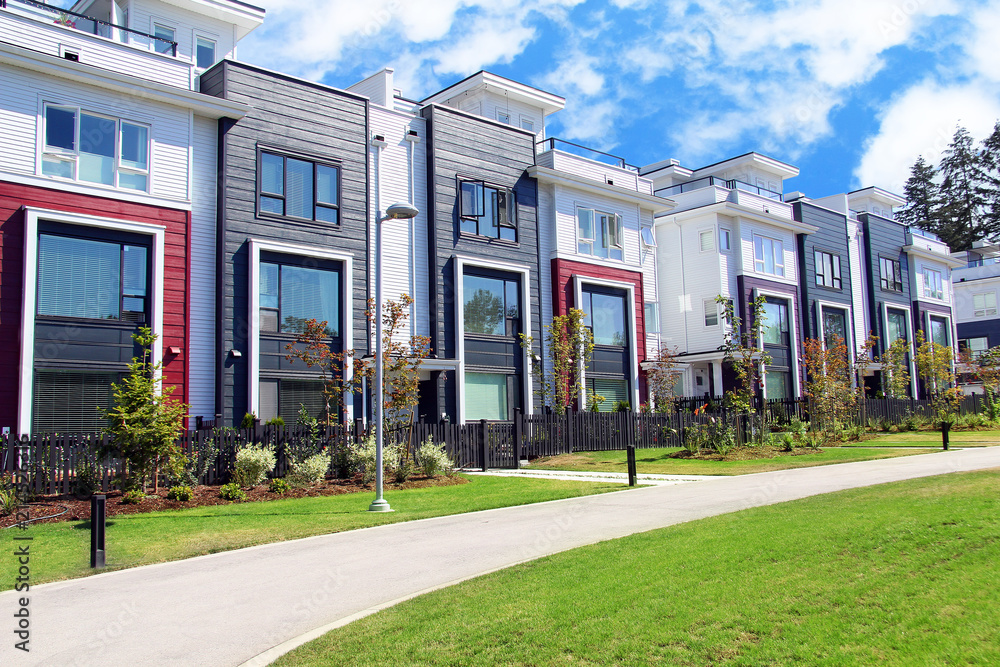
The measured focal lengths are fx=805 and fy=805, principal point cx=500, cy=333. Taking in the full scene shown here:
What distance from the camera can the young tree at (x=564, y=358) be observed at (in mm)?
29172

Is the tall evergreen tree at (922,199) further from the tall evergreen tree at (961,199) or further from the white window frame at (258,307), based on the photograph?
the white window frame at (258,307)

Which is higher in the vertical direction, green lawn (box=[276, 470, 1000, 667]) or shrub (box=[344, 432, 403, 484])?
shrub (box=[344, 432, 403, 484])

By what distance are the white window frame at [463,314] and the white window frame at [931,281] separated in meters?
35.5

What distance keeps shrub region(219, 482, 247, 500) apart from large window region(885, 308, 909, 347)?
4283cm

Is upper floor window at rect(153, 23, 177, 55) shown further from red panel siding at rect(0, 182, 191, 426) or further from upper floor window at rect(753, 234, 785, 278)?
upper floor window at rect(753, 234, 785, 278)

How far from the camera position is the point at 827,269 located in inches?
1774

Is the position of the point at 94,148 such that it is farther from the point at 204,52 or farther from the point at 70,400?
the point at 204,52

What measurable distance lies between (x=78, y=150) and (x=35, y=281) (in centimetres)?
372

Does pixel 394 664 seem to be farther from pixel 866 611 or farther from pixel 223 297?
pixel 223 297

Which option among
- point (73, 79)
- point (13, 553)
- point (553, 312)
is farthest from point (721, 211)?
point (13, 553)

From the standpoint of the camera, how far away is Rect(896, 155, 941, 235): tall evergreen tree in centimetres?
8181

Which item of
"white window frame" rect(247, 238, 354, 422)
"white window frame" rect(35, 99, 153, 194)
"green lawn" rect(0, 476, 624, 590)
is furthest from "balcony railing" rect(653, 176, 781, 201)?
"green lawn" rect(0, 476, 624, 590)

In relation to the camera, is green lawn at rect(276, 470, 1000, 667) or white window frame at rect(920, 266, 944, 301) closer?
green lawn at rect(276, 470, 1000, 667)

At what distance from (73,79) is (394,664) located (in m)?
20.6
